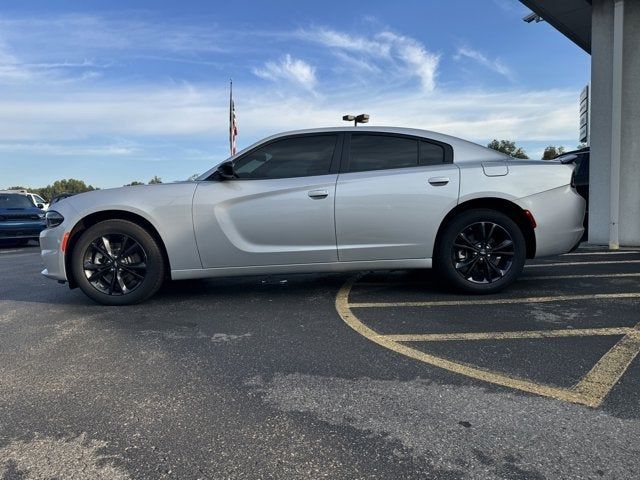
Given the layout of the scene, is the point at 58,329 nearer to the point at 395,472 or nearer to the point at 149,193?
the point at 149,193

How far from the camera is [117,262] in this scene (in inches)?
181

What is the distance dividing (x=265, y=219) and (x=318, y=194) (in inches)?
20.9

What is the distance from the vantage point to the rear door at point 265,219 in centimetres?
451

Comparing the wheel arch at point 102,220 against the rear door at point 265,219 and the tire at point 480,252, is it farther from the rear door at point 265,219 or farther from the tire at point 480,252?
the tire at point 480,252

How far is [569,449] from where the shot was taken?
6.75 feet

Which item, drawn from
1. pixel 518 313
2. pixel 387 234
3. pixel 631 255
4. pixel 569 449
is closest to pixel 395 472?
pixel 569 449

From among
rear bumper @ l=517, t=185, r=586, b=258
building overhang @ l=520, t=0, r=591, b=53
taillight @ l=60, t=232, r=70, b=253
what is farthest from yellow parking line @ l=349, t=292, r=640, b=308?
building overhang @ l=520, t=0, r=591, b=53

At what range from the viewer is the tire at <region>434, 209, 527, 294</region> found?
4.63 metres

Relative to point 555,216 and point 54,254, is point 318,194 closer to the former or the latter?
point 555,216

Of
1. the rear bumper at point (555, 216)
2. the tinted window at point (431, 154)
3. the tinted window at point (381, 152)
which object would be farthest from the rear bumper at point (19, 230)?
the rear bumper at point (555, 216)

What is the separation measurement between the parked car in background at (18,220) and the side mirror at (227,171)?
10.4 metres

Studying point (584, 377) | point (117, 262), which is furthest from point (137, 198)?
point (584, 377)

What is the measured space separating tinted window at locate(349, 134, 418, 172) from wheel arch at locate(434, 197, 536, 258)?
596mm

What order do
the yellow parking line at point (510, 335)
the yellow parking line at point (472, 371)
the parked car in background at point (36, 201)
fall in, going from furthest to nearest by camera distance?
1. the parked car in background at point (36, 201)
2. the yellow parking line at point (510, 335)
3. the yellow parking line at point (472, 371)
